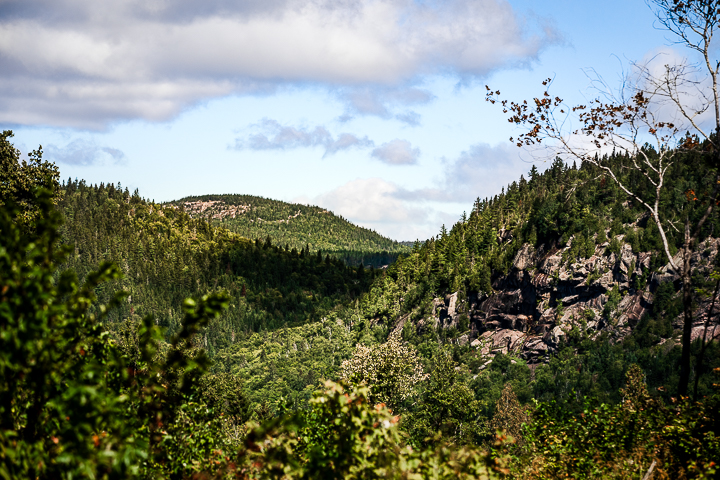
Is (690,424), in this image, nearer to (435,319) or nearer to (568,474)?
(568,474)

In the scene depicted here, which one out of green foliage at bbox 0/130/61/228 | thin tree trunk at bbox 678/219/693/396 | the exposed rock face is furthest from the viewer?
the exposed rock face

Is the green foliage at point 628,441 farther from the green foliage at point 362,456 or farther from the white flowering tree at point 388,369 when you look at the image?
the white flowering tree at point 388,369

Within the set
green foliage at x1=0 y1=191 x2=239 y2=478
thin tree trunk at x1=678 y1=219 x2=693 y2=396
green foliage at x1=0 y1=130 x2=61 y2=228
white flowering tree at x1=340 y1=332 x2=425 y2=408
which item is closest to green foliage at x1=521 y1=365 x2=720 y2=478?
thin tree trunk at x1=678 y1=219 x2=693 y2=396

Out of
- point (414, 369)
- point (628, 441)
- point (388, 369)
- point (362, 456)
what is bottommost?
point (414, 369)

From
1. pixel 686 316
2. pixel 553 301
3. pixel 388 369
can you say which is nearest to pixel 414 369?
pixel 388 369

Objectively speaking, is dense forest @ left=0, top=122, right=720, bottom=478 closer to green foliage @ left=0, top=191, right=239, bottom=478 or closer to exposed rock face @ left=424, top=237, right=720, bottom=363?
green foliage @ left=0, top=191, right=239, bottom=478

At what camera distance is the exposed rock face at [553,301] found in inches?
Result: 6250

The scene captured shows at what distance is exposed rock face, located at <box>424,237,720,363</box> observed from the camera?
15875 cm

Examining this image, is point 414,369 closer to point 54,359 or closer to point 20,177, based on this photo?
point 20,177

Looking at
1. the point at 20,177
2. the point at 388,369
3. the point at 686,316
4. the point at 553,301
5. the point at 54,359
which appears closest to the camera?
the point at 54,359

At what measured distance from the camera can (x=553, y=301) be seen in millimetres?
168250

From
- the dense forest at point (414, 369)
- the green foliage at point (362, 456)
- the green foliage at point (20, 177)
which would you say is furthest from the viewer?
the green foliage at point (20, 177)

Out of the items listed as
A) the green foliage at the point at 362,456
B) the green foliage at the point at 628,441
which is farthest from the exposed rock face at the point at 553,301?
the green foliage at the point at 362,456

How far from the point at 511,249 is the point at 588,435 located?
17247cm
